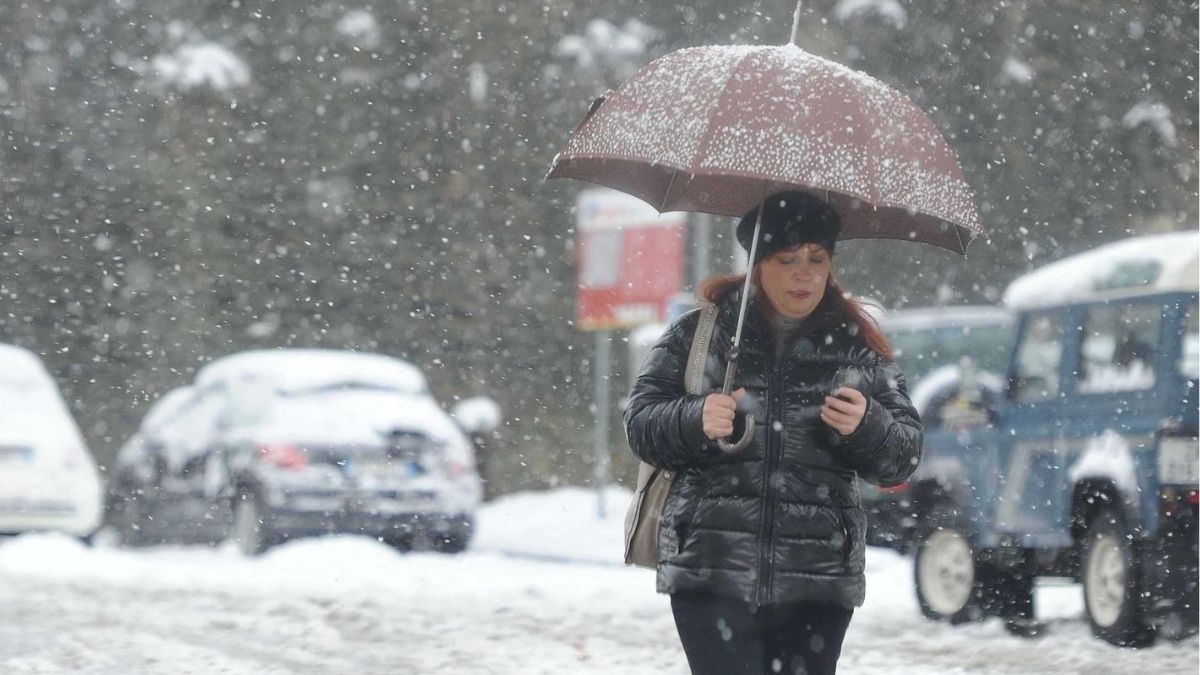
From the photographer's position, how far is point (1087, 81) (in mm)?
26766

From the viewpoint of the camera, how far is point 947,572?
488 inches

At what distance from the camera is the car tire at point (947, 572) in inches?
480

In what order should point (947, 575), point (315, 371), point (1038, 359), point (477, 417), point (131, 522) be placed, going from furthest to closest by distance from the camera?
point (477, 417) < point (131, 522) < point (315, 371) < point (947, 575) < point (1038, 359)

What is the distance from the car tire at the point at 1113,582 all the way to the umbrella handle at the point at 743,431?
6504 millimetres

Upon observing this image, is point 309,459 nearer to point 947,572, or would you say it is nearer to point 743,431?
point 947,572

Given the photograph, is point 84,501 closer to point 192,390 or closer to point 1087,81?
point 192,390

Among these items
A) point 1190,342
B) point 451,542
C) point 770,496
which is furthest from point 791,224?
point 451,542

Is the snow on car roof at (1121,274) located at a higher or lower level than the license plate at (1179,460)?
higher

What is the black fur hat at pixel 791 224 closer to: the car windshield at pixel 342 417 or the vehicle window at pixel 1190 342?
the vehicle window at pixel 1190 342

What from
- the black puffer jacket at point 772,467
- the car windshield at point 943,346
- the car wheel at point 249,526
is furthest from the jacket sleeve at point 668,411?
the car windshield at point 943,346

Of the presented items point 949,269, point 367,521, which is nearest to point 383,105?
point 949,269

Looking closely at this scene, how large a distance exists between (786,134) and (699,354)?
55cm

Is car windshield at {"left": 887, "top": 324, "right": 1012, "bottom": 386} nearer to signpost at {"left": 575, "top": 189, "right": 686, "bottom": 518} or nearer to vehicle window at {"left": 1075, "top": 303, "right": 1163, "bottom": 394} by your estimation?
signpost at {"left": 575, "top": 189, "right": 686, "bottom": 518}

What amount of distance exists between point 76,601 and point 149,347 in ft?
42.8
